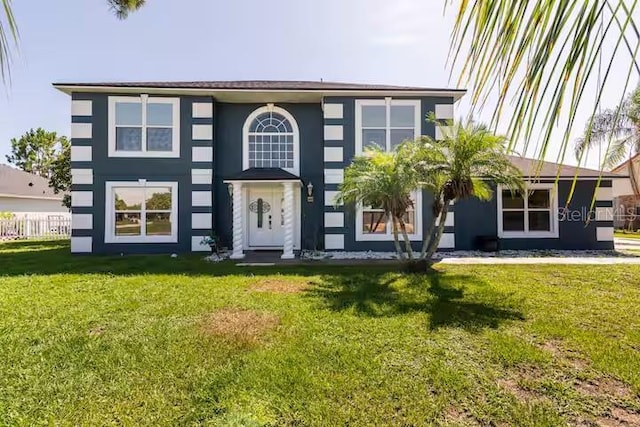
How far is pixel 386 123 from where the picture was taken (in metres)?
13.6

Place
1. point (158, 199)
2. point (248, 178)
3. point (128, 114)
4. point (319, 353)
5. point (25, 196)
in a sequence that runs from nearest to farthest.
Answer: point (319, 353) → point (248, 178) → point (128, 114) → point (158, 199) → point (25, 196)

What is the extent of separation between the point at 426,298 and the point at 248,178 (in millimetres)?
7990

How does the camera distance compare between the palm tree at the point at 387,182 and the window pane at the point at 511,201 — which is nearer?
the palm tree at the point at 387,182

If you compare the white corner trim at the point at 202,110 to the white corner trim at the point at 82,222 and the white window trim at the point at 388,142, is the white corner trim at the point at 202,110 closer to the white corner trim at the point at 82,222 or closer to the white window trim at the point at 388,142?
the white corner trim at the point at 82,222

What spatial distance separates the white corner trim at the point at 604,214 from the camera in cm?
1382

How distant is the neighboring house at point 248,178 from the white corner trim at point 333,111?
0.13 ft

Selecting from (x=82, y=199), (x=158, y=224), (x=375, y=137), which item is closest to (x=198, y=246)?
(x=158, y=224)

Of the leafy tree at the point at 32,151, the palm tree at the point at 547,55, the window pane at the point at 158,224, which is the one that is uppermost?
the leafy tree at the point at 32,151

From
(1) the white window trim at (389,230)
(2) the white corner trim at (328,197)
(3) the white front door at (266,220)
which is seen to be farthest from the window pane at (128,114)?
(1) the white window trim at (389,230)

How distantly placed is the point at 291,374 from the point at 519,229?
13421 mm

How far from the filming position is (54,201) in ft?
97.3

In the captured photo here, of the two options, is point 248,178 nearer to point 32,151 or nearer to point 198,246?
point 198,246

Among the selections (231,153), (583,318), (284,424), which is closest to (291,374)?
(284,424)

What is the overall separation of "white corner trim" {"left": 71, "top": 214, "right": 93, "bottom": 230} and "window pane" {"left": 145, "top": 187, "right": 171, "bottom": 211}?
6.81ft
